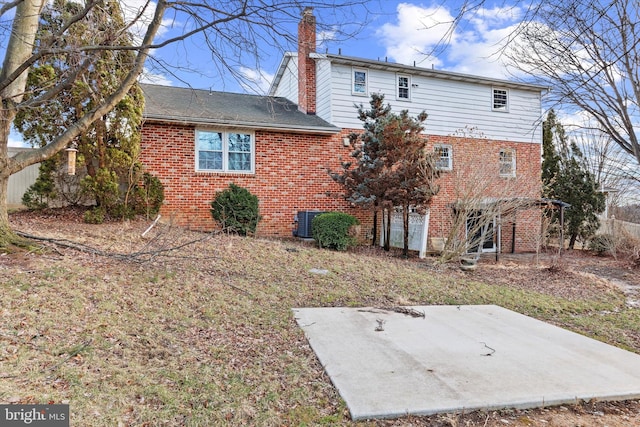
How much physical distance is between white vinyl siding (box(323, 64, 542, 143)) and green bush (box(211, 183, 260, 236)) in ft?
13.5

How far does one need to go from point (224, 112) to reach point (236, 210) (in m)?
3.39

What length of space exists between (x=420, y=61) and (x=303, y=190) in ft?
27.9

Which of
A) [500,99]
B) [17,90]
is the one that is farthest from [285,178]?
[500,99]

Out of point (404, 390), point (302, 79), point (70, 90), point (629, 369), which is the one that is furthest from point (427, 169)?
point (70, 90)

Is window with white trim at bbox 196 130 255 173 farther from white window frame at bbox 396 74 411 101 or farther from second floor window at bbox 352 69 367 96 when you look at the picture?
white window frame at bbox 396 74 411 101

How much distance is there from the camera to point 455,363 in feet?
12.3

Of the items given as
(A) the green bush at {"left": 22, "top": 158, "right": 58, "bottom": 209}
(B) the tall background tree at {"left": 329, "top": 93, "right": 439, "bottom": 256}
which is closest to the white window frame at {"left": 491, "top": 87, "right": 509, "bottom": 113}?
(B) the tall background tree at {"left": 329, "top": 93, "right": 439, "bottom": 256}

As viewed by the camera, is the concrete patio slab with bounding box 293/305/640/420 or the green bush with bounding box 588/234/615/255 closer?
the concrete patio slab with bounding box 293/305/640/420

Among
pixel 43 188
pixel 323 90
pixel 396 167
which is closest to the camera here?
pixel 43 188

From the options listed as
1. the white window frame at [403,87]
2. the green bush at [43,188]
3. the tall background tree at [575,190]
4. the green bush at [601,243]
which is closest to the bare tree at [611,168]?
the tall background tree at [575,190]

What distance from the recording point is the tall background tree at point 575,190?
15.5 meters

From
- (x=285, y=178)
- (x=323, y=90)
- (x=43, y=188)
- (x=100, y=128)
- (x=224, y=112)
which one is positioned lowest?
(x=43, y=188)

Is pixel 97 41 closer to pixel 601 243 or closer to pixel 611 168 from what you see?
pixel 611 168

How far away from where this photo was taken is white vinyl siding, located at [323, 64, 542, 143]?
40.5ft
